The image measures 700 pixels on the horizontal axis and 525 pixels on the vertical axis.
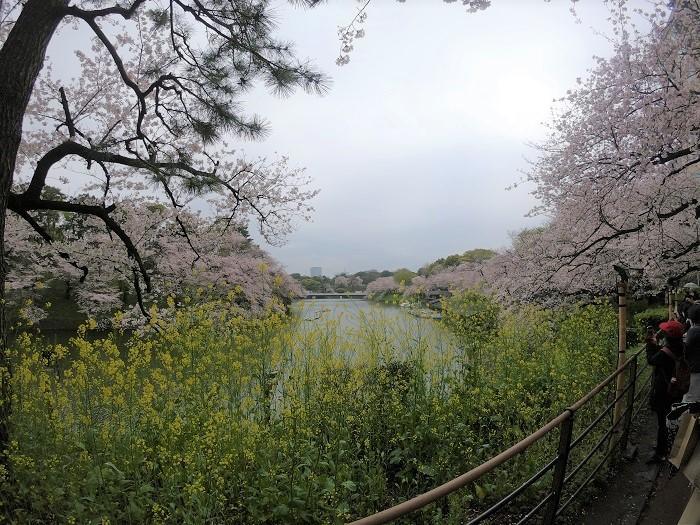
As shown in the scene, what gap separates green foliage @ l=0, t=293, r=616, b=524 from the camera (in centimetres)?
266

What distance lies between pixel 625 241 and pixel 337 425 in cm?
776

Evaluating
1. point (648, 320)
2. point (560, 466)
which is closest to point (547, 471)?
point (560, 466)

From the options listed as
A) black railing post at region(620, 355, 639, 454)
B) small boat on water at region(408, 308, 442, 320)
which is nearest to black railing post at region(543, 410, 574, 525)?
black railing post at region(620, 355, 639, 454)

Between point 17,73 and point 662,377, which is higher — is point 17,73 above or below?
above

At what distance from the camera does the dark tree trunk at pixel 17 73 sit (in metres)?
3.54

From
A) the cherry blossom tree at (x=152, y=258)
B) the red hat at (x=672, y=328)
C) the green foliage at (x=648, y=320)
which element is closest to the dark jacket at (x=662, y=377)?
the red hat at (x=672, y=328)

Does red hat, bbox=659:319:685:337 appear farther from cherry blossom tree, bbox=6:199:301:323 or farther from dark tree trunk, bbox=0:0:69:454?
dark tree trunk, bbox=0:0:69:454

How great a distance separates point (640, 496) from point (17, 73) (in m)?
6.18

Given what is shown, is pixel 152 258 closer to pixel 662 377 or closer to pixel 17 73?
pixel 17 73

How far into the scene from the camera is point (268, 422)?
11.3 feet

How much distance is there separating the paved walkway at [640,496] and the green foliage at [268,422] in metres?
0.53

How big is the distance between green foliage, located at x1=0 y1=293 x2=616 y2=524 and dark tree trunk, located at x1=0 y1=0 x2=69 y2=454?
0.97 metres

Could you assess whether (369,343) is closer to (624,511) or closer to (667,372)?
(624,511)

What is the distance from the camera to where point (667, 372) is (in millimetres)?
4570
